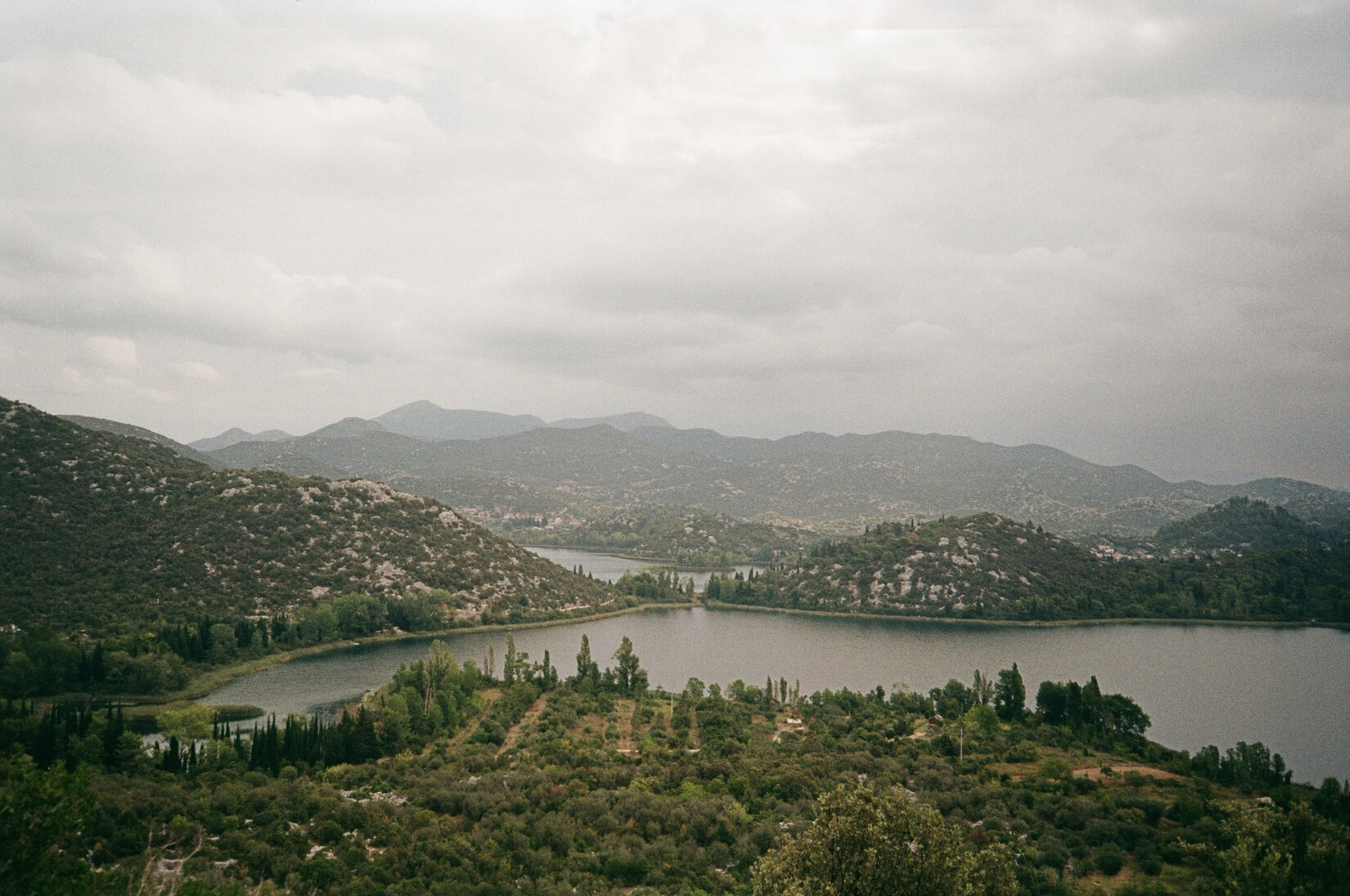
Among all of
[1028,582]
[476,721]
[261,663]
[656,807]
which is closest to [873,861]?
[656,807]

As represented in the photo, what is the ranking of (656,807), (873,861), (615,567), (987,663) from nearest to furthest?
(873,861) → (656,807) → (987,663) → (615,567)

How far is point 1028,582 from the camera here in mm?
123438

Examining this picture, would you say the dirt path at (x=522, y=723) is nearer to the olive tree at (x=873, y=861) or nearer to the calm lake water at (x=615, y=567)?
the olive tree at (x=873, y=861)

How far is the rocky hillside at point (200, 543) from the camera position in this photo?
7575 cm

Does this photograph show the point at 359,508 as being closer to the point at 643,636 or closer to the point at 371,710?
the point at 643,636

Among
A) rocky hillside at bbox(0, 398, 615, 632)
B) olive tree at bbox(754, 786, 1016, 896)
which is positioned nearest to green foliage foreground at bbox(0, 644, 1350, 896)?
olive tree at bbox(754, 786, 1016, 896)

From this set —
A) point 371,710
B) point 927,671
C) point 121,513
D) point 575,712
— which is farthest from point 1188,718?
point 121,513

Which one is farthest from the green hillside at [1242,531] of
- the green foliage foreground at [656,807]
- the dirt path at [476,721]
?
the dirt path at [476,721]

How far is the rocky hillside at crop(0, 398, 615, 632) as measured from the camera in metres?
75.8

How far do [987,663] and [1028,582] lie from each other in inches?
1786

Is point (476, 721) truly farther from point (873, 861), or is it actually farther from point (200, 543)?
point (200, 543)

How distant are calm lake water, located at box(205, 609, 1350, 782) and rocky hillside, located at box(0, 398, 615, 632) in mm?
13505

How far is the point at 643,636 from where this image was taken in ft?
335

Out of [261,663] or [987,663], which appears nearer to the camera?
[261,663]
